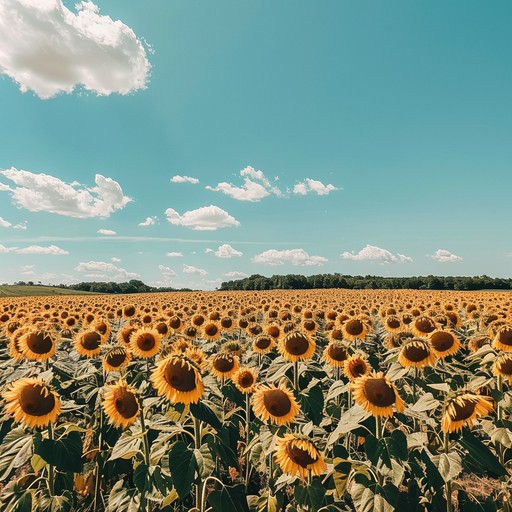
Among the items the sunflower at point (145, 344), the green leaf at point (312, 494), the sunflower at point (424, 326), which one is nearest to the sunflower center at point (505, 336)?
the sunflower at point (424, 326)

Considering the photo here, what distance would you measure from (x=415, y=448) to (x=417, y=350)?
46.1 inches

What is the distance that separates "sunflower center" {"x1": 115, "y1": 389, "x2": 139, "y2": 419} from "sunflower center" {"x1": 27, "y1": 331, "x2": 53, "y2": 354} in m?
2.62

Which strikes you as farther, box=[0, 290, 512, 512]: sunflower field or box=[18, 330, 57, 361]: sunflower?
box=[18, 330, 57, 361]: sunflower

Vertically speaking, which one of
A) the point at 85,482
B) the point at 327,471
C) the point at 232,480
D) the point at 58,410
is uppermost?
the point at 58,410

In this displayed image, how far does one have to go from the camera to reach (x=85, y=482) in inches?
213

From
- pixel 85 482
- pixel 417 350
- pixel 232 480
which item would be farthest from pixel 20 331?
pixel 417 350

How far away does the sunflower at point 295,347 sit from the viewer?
216 inches

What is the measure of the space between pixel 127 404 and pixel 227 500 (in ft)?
4.64

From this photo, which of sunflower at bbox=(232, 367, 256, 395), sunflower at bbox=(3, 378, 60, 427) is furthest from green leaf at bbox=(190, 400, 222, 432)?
sunflower at bbox=(232, 367, 256, 395)

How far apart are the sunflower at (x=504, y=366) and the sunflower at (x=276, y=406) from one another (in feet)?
8.58

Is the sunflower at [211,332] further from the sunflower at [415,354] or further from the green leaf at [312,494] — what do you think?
the green leaf at [312,494]

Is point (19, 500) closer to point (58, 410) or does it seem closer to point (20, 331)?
point (58, 410)

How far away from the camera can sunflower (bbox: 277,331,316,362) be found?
5.48 metres

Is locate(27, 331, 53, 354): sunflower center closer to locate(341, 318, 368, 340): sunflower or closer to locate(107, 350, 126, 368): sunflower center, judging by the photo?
locate(107, 350, 126, 368): sunflower center
